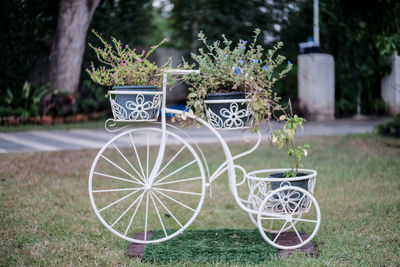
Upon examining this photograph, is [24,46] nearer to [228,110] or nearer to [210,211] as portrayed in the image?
[210,211]

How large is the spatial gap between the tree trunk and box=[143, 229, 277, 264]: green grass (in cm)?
751

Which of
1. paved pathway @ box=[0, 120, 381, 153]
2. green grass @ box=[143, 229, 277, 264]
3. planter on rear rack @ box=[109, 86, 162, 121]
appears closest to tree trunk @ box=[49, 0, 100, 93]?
paved pathway @ box=[0, 120, 381, 153]

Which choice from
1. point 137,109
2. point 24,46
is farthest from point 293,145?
point 24,46

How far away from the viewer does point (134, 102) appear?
2.91 meters

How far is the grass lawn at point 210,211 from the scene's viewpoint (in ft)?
9.82

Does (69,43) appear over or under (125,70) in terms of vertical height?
over

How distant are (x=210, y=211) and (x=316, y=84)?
7693mm

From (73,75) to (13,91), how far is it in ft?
4.60

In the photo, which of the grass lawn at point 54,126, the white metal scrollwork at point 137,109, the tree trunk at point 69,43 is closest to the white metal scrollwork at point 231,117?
the white metal scrollwork at point 137,109

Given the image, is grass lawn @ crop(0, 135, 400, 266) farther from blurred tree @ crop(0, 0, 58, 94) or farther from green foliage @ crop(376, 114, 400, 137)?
→ blurred tree @ crop(0, 0, 58, 94)

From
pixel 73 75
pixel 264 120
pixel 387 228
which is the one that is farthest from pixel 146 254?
pixel 73 75

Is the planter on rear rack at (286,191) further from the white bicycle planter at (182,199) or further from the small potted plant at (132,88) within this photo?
the small potted plant at (132,88)

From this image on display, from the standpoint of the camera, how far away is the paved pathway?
23.3ft

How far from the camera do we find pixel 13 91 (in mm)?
10203
